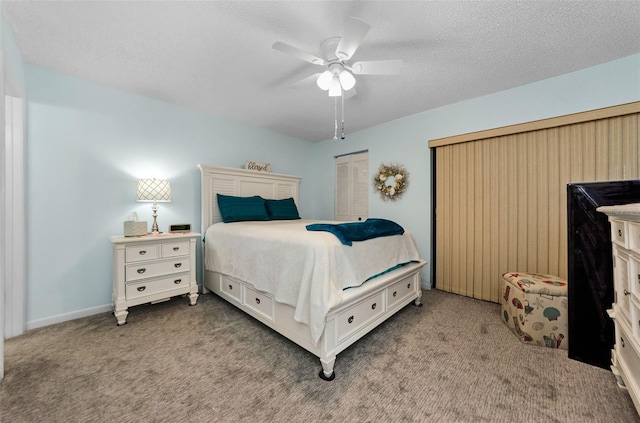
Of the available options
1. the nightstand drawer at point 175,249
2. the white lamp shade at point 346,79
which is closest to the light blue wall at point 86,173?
the nightstand drawer at point 175,249

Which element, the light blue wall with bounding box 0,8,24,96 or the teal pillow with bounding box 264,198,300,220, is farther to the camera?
the teal pillow with bounding box 264,198,300,220

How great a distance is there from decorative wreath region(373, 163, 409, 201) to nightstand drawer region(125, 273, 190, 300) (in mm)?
2784

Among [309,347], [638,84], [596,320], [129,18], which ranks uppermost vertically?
[129,18]

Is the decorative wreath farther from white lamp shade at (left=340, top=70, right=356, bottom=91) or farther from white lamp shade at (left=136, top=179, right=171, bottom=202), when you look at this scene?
white lamp shade at (left=136, top=179, right=171, bottom=202)

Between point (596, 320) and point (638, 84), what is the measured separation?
1982 millimetres

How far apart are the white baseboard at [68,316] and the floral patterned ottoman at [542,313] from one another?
3.84 m

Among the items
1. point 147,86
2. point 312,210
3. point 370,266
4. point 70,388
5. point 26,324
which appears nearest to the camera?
point 70,388

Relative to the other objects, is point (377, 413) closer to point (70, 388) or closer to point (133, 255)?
point (70, 388)

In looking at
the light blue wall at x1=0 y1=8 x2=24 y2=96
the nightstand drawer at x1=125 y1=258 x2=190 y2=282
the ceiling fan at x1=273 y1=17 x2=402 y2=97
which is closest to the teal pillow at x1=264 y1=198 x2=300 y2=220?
the nightstand drawer at x1=125 y1=258 x2=190 y2=282

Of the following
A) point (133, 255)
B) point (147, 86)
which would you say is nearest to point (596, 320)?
point (133, 255)

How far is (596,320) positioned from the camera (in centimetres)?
158

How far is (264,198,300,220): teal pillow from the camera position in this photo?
353 centimetres

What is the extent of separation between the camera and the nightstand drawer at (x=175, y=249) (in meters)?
2.48

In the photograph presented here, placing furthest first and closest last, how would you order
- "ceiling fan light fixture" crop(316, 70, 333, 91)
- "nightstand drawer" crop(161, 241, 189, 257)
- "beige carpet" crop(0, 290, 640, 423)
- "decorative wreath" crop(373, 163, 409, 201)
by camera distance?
"decorative wreath" crop(373, 163, 409, 201)
"nightstand drawer" crop(161, 241, 189, 257)
"ceiling fan light fixture" crop(316, 70, 333, 91)
"beige carpet" crop(0, 290, 640, 423)
